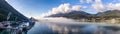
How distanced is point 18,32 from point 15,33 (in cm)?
290

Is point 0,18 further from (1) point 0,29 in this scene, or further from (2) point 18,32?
(2) point 18,32

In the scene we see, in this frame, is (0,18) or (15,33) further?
(0,18)

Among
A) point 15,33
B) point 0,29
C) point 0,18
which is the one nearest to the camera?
point 15,33

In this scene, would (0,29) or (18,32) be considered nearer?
(18,32)

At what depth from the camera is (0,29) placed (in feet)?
261

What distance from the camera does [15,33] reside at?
2665 inches

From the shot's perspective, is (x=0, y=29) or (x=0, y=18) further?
(x=0, y=18)

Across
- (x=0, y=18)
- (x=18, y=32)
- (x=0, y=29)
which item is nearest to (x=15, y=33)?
(x=18, y=32)

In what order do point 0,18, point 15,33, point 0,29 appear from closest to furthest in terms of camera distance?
point 15,33, point 0,29, point 0,18

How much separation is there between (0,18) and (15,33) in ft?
196

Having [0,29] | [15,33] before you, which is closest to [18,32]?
[15,33]

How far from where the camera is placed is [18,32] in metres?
70.6

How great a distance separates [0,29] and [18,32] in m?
12.5

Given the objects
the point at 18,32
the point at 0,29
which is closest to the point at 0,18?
the point at 0,29
